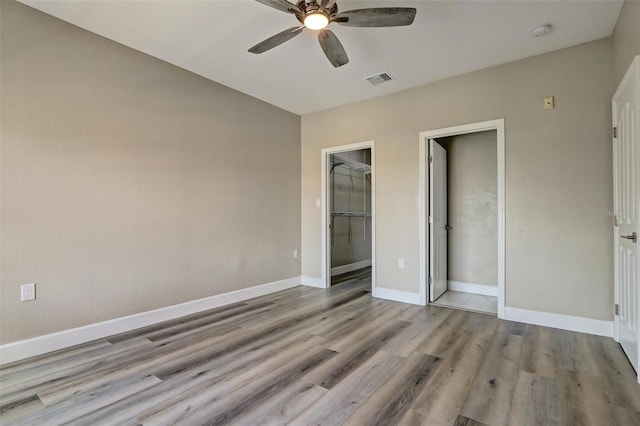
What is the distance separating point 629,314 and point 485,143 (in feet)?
8.81

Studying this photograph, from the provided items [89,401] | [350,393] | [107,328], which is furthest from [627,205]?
[107,328]

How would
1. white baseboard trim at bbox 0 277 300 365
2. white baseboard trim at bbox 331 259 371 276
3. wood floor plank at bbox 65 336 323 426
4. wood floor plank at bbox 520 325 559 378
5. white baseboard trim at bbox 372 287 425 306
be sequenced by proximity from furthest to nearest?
white baseboard trim at bbox 331 259 371 276
white baseboard trim at bbox 372 287 425 306
white baseboard trim at bbox 0 277 300 365
wood floor plank at bbox 520 325 559 378
wood floor plank at bbox 65 336 323 426

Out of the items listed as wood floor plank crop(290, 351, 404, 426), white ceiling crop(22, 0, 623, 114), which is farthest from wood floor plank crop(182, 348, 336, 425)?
white ceiling crop(22, 0, 623, 114)

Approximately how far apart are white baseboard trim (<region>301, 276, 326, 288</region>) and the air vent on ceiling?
9.57ft

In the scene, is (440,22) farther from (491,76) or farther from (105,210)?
(105,210)

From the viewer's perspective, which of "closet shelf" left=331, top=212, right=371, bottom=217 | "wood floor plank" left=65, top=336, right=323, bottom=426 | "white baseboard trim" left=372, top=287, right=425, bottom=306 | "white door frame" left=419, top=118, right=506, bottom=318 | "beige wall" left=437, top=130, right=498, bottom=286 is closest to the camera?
"wood floor plank" left=65, top=336, right=323, bottom=426

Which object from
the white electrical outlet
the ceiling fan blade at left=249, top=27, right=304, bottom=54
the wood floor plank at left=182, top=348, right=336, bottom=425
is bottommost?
the wood floor plank at left=182, top=348, right=336, bottom=425

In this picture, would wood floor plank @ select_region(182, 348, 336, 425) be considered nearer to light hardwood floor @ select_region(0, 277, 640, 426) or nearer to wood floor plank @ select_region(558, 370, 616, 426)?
light hardwood floor @ select_region(0, 277, 640, 426)

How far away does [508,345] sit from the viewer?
8.63 ft

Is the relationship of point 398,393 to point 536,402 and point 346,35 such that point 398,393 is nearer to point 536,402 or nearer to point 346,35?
point 536,402

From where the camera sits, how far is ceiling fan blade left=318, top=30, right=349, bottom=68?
229cm

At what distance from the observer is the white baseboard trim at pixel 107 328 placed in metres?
2.37

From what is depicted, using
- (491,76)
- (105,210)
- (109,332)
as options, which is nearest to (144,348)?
(109,332)

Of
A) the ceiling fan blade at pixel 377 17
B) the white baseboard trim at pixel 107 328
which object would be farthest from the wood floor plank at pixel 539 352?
the white baseboard trim at pixel 107 328
